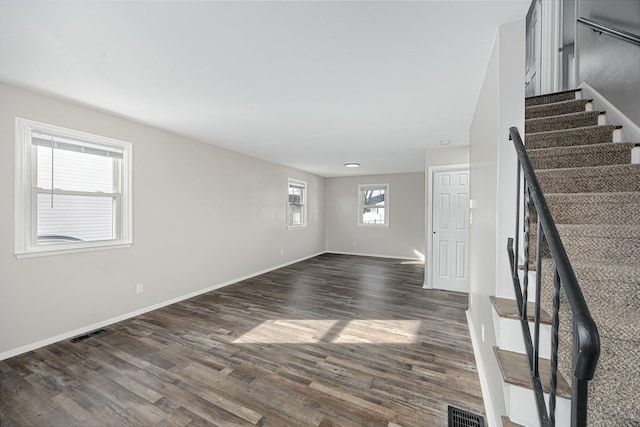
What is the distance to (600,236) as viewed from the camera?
56.0 inches

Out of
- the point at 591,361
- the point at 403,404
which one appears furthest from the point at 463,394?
the point at 591,361

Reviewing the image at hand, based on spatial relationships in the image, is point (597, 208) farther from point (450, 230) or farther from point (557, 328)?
point (450, 230)

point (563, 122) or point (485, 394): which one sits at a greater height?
point (563, 122)

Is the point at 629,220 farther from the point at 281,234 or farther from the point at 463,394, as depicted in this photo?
the point at 281,234

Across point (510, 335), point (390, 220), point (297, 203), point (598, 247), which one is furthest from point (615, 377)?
point (390, 220)

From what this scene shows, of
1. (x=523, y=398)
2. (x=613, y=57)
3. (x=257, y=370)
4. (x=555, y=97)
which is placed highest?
(x=613, y=57)

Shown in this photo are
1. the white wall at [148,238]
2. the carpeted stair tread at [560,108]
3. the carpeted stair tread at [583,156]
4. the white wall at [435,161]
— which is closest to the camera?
the carpeted stair tread at [583,156]

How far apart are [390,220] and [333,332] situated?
5071 millimetres

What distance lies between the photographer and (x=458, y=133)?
3.62 meters

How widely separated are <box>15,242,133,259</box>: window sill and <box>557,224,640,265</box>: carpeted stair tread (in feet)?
13.3

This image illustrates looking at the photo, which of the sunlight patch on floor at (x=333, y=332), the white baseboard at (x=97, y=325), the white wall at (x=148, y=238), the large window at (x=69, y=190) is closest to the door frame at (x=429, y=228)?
the sunlight patch on floor at (x=333, y=332)

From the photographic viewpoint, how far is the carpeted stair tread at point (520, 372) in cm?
98

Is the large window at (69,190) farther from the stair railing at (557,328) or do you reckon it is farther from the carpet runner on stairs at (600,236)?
the carpet runner on stairs at (600,236)

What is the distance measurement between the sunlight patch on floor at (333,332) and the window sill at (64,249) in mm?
1820
